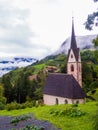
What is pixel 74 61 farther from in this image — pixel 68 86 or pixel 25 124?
pixel 25 124

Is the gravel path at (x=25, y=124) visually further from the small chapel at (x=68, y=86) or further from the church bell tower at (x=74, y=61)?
the church bell tower at (x=74, y=61)

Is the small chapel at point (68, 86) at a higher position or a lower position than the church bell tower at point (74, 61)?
lower

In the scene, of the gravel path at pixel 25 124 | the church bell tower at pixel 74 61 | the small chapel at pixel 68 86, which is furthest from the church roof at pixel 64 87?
the gravel path at pixel 25 124

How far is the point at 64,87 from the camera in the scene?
6303 centimetres

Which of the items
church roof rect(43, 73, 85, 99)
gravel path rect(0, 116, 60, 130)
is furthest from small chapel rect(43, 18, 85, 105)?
gravel path rect(0, 116, 60, 130)

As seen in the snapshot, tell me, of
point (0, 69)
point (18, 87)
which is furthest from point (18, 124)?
point (18, 87)

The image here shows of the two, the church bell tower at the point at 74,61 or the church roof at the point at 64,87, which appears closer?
the church roof at the point at 64,87

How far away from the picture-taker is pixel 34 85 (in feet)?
276

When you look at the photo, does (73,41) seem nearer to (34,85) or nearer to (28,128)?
(34,85)

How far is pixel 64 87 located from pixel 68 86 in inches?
45.7

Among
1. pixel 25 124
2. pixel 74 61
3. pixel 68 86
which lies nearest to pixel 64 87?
pixel 68 86

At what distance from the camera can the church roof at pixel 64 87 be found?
60438mm

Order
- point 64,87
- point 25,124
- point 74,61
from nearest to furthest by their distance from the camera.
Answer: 1. point 25,124
2. point 64,87
3. point 74,61

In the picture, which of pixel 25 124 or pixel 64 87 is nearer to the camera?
pixel 25 124
